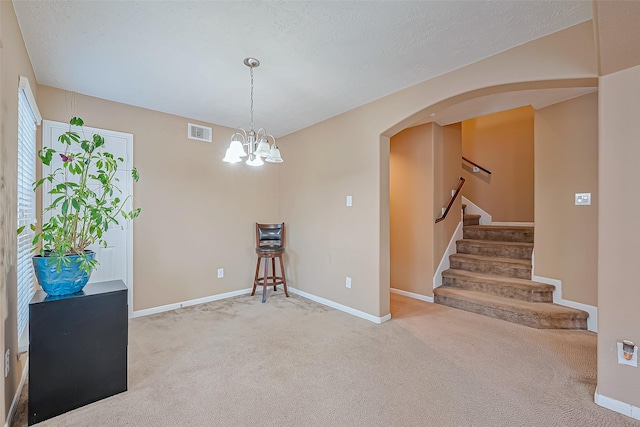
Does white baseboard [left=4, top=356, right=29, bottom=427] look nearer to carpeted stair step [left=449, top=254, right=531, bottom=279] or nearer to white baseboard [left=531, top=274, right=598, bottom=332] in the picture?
carpeted stair step [left=449, top=254, right=531, bottom=279]

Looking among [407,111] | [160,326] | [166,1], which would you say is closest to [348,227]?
[407,111]

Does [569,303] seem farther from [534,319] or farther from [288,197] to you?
[288,197]

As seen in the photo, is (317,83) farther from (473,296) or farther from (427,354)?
(473,296)

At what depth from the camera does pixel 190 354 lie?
2475 millimetres

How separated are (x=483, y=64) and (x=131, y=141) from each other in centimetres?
365

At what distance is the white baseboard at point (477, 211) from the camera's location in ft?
17.5

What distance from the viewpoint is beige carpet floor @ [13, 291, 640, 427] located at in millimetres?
1714

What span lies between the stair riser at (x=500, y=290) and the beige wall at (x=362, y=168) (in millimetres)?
Answer: 1303

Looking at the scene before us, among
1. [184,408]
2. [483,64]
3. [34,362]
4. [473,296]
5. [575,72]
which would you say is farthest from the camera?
[473,296]

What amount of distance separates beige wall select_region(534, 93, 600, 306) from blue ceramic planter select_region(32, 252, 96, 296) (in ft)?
14.6

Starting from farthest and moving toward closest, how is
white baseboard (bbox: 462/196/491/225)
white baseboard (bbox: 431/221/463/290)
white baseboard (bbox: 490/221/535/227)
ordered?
white baseboard (bbox: 462/196/491/225)
white baseboard (bbox: 490/221/535/227)
white baseboard (bbox: 431/221/463/290)

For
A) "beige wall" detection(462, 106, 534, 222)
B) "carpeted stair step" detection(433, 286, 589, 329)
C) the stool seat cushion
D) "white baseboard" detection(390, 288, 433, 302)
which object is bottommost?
"white baseboard" detection(390, 288, 433, 302)

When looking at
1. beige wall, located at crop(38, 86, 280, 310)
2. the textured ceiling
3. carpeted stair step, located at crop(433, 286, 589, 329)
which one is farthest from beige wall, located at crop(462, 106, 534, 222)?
beige wall, located at crop(38, 86, 280, 310)

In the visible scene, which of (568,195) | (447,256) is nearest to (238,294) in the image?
(447,256)
